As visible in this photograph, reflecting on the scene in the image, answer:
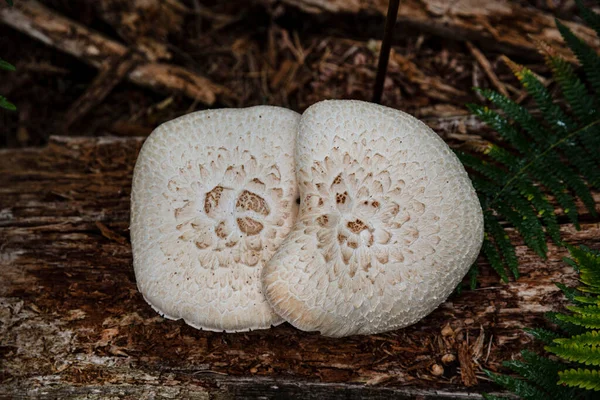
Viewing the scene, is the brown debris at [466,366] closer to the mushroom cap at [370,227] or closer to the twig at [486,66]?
the mushroom cap at [370,227]

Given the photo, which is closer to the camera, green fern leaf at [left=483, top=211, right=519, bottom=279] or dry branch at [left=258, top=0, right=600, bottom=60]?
green fern leaf at [left=483, top=211, right=519, bottom=279]

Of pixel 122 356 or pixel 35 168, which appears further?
pixel 35 168

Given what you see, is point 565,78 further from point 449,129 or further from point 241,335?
point 241,335

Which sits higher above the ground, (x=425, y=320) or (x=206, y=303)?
(x=425, y=320)

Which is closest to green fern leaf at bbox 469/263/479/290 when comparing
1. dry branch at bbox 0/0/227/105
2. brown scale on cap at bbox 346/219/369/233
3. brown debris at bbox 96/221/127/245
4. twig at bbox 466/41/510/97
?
brown scale on cap at bbox 346/219/369/233

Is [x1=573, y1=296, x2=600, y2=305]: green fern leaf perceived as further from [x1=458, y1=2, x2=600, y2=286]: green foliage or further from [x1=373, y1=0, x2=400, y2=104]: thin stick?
[x1=373, y1=0, x2=400, y2=104]: thin stick

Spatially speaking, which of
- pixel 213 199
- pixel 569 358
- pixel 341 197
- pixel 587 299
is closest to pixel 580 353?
pixel 569 358

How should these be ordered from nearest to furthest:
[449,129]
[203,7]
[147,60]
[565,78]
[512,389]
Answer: [512,389] < [565,78] < [449,129] < [147,60] < [203,7]

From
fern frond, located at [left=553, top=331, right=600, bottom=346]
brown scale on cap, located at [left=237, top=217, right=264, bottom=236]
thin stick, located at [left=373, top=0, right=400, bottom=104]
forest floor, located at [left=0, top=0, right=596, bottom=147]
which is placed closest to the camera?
fern frond, located at [left=553, top=331, right=600, bottom=346]

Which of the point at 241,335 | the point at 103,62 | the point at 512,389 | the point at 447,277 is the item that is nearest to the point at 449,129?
the point at 447,277
